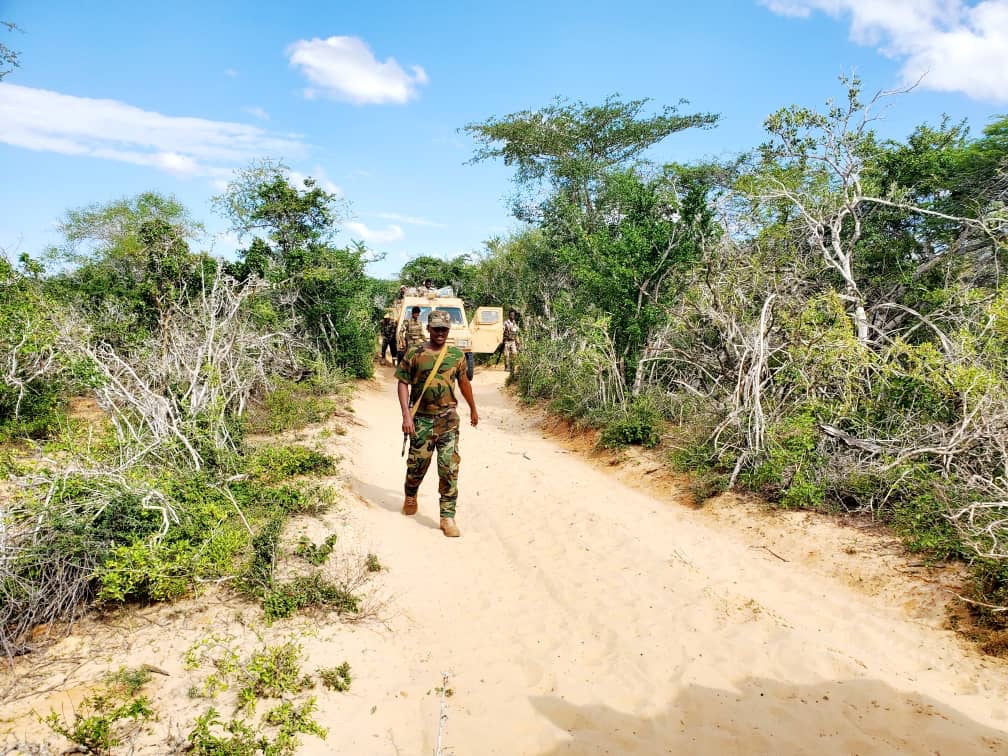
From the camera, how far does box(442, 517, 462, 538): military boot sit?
5.16 meters

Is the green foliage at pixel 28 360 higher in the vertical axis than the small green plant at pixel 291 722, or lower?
higher

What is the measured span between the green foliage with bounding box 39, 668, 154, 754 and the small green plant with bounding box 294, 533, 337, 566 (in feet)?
4.26

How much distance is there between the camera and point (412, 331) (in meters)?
11.9

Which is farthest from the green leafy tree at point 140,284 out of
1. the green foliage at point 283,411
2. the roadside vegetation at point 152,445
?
the green foliage at point 283,411

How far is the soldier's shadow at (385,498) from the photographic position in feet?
18.0

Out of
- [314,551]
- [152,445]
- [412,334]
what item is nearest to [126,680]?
[314,551]

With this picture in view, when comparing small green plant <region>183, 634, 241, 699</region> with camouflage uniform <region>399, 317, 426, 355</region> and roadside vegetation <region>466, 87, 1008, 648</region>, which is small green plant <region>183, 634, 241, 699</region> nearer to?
roadside vegetation <region>466, 87, 1008, 648</region>

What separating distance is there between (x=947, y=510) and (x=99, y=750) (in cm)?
541

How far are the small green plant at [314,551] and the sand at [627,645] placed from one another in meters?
0.45

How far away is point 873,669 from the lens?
132 inches

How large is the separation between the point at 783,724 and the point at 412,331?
390 inches

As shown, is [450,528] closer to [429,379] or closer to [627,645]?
[429,379]

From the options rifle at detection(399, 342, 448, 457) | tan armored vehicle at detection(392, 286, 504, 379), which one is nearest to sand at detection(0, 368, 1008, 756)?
rifle at detection(399, 342, 448, 457)

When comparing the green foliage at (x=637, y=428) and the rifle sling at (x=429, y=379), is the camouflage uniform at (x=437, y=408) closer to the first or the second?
the rifle sling at (x=429, y=379)
